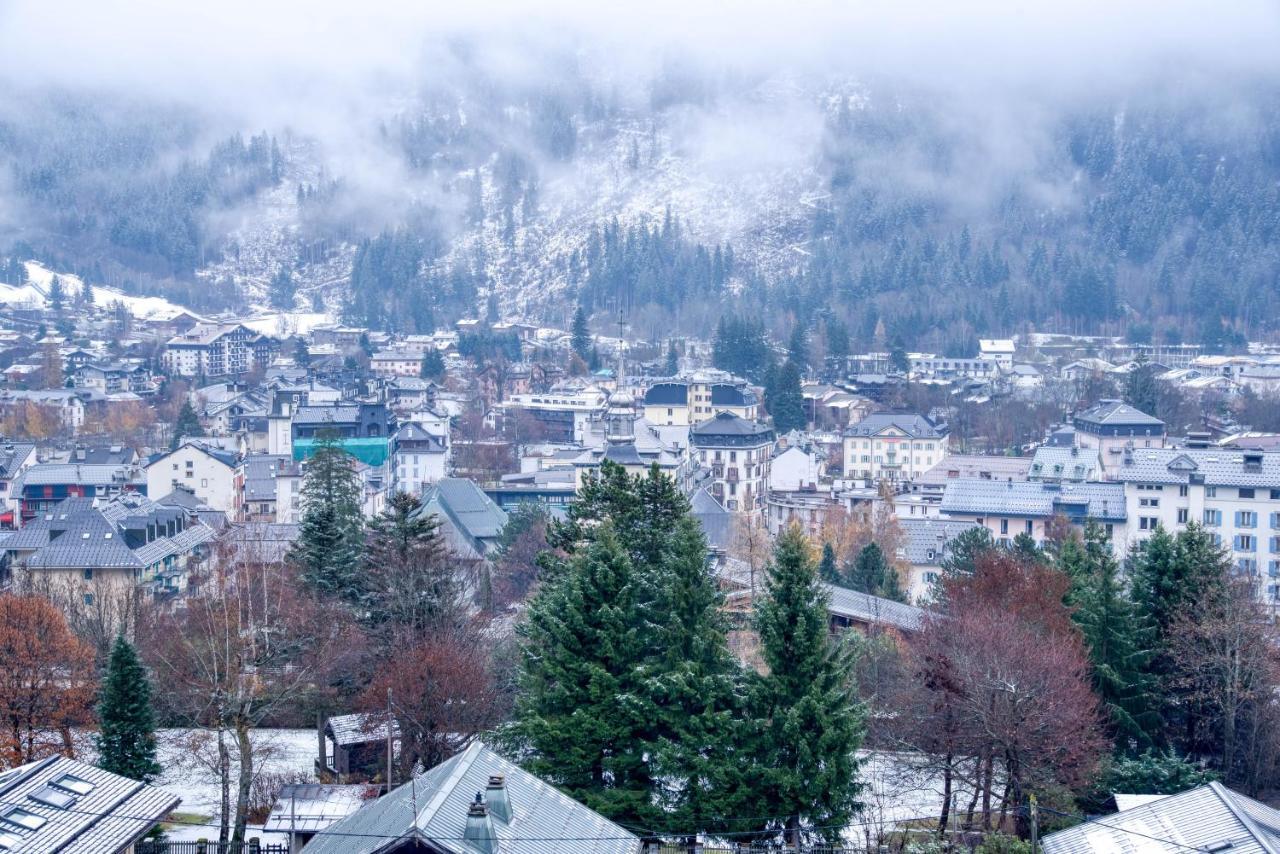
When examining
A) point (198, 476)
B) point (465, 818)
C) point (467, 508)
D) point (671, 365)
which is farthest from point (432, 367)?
point (465, 818)

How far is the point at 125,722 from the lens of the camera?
1596cm

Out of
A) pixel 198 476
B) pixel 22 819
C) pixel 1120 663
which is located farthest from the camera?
pixel 198 476

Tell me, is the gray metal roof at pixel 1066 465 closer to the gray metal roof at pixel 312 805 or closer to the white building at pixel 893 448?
the white building at pixel 893 448

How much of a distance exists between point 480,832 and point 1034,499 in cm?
2760

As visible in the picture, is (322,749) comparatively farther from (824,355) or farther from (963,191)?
(963,191)

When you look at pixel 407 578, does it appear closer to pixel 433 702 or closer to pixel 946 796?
pixel 433 702

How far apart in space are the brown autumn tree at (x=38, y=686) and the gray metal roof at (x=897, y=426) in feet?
121

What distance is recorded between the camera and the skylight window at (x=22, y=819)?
12.0 metres

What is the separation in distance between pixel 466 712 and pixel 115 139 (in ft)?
515

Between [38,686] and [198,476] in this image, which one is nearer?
[38,686]

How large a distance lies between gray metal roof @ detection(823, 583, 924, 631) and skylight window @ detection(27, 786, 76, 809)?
13.0m

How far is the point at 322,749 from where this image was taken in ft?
59.1

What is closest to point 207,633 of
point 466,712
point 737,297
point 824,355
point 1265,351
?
point 466,712

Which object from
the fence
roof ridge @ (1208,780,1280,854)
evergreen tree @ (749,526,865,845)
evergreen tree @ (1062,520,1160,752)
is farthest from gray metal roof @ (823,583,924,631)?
the fence
